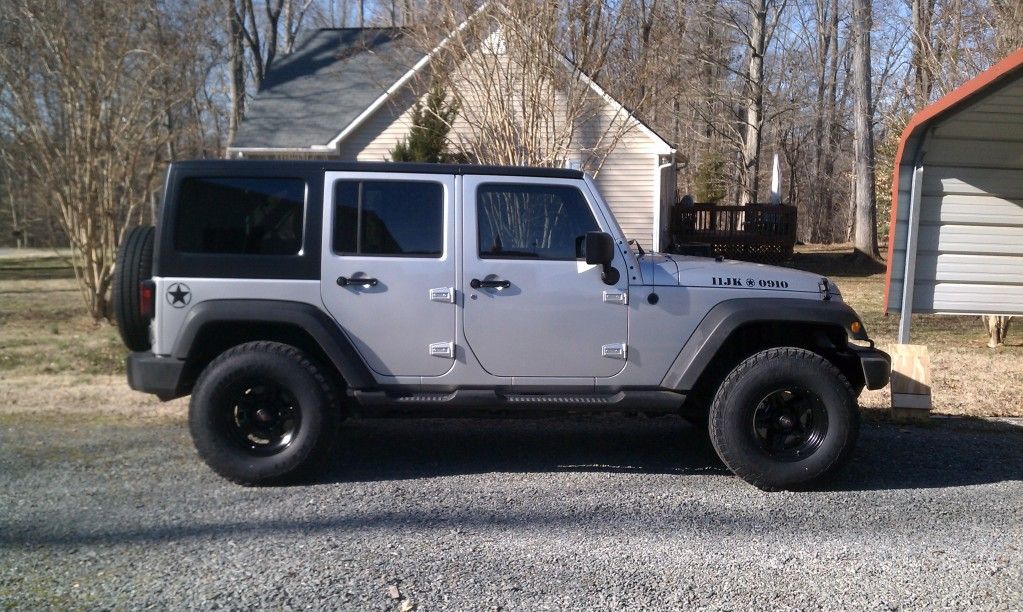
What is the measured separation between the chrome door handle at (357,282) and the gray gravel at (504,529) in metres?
1.27

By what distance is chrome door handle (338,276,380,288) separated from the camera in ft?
18.5

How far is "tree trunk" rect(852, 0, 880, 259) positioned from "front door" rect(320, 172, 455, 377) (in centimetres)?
1946

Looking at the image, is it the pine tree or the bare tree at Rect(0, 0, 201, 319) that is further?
the pine tree

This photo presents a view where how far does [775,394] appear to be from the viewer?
5.77m

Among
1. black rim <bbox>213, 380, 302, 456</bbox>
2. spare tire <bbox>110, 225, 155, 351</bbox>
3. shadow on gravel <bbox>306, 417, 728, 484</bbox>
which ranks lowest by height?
shadow on gravel <bbox>306, 417, 728, 484</bbox>

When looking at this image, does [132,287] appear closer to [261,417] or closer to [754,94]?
[261,417]

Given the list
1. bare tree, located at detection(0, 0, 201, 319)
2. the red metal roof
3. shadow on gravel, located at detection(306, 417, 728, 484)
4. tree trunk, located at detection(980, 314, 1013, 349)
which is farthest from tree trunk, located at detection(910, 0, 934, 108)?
bare tree, located at detection(0, 0, 201, 319)

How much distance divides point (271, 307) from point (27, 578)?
78.3 inches

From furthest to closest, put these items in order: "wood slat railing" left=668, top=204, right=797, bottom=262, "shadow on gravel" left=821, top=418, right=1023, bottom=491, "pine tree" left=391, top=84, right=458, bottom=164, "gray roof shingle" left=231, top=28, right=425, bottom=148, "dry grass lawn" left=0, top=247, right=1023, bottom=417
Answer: "wood slat railing" left=668, top=204, right=797, bottom=262 → "gray roof shingle" left=231, top=28, right=425, bottom=148 → "pine tree" left=391, top=84, right=458, bottom=164 → "dry grass lawn" left=0, top=247, right=1023, bottom=417 → "shadow on gravel" left=821, top=418, right=1023, bottom=491

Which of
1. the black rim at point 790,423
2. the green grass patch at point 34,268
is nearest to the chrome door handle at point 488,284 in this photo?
the black rim at point 790,423

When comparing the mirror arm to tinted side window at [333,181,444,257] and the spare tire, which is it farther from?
the spare tire

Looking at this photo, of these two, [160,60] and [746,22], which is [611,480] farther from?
[746,22]

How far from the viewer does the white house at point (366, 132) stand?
18.7 m

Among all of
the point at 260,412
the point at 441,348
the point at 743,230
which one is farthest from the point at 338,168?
the point at 743,230
